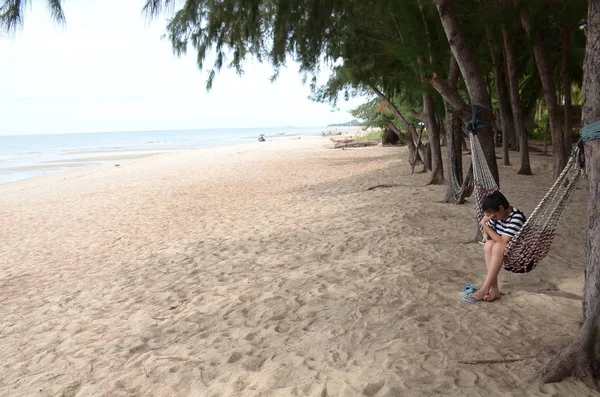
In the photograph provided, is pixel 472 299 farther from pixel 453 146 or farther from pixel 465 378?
pixel 453 146

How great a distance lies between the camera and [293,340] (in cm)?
294

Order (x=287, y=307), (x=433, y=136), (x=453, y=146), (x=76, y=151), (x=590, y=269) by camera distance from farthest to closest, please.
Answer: (x=76, y=151) → (x=433, y=136) → (x=453, y=146) → (x=287, y=307) → (x=590, y=269)

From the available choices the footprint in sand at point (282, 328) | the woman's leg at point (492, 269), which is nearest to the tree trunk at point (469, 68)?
the woman's leg at point (492, 269)

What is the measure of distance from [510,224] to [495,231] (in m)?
0.11

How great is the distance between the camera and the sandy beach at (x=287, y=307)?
2.50 m

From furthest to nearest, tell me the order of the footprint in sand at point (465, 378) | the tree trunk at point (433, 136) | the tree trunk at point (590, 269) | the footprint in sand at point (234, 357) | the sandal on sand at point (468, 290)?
the tree trunk at point (433, 136)
the sandal on sand at point (468, 290)
the footprint in sand at point (234, 357)
the footprint in sand at point (465, 378)
the tree trunk at point (590, 269)

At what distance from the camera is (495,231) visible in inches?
123

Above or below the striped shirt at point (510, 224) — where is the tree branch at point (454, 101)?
above

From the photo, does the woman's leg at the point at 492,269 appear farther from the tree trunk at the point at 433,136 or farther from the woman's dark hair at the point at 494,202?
the tree trunk at the point at 433,136

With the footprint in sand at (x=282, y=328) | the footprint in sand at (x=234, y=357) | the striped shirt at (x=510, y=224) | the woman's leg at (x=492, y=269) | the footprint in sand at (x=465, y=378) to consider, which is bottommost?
the footprint in sand at (x=234, y=357)

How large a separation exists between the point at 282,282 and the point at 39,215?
7079 mm

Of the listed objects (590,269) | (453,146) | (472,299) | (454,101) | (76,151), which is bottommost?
(472,299)

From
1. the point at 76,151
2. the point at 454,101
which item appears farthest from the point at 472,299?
the point at 76,151

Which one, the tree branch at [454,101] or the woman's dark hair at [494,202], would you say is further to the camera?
the tree branch at [454,101]
